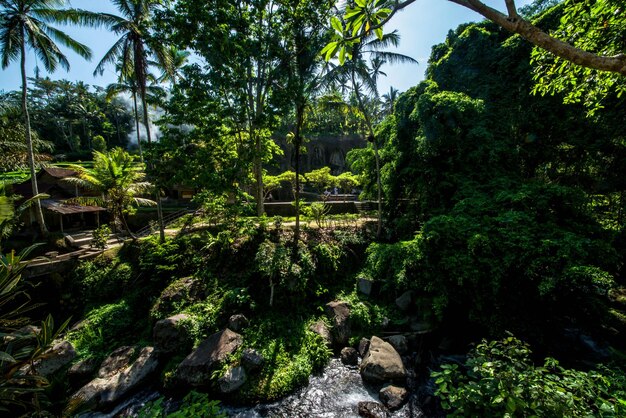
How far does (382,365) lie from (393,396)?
77cm

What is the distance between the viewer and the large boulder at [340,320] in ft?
28.8

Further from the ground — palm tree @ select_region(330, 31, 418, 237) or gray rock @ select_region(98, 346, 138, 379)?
palm tree @ select_region(330, 31, 418, 237)

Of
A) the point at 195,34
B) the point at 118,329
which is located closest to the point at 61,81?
the point at 195,34

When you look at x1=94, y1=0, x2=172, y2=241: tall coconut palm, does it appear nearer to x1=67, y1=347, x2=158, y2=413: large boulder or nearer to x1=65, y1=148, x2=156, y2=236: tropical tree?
x1=65, y1=148, x2=156, y2=236: tropical tree

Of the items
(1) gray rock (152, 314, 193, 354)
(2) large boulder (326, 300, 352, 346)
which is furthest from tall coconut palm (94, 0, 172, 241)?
(2) large boulder (326, 300, 352, 346)

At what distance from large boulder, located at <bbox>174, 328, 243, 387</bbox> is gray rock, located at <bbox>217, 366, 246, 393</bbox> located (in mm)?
450

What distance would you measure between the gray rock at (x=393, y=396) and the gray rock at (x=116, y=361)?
7381 millimetres

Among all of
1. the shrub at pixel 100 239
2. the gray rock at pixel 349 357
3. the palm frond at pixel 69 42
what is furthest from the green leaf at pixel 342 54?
the palm frond at pixel 69 42

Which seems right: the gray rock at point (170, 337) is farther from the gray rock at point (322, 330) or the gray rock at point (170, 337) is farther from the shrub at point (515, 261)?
the shrub at point (515, 261)

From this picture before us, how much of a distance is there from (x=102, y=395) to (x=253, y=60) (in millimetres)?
12524

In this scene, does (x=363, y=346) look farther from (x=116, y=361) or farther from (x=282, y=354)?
(x=116, y=361)

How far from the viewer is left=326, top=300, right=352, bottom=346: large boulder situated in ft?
28.8

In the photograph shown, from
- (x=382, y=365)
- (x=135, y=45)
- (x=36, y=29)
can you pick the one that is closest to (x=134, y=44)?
(x=135, y=45)

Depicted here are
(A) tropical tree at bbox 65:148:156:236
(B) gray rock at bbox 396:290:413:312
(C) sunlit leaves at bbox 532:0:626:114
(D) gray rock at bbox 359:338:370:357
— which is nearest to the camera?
(C) sunlit leaves at bbox 532:0:626:114
